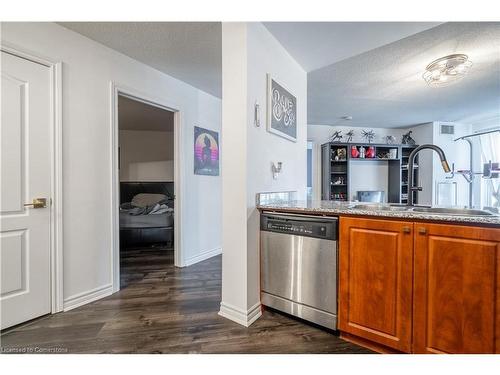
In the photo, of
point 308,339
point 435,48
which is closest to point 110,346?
point 308,339

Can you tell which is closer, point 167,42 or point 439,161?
point 167,42

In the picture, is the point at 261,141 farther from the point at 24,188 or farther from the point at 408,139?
the point at 408,139

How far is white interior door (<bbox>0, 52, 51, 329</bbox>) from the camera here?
5.33 ft

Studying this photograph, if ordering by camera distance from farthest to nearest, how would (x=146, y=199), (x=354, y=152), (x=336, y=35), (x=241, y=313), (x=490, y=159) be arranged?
1. (x=354, y=152)
2. (x=146, y=199)
3. (x=490, y=159)
4. (x=336, y=35)
5. (x=241, y=313)

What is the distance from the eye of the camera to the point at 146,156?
5.45 meters

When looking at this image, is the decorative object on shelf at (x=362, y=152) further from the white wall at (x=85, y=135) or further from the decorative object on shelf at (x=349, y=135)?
the white wall at (x=85, y=135)

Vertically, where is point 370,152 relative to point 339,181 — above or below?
above

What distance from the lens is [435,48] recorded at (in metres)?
2.25

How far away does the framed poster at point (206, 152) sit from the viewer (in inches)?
124

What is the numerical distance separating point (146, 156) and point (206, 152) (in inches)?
111

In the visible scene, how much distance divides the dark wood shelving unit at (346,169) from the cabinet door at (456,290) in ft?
12.5

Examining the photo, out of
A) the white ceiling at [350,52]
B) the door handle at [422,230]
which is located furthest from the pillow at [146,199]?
the door handle at [422,230]

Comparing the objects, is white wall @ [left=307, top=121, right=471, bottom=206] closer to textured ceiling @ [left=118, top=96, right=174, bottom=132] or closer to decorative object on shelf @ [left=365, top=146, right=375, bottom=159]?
decorative object on shelf @ [left=365, top=146, right=375, bottom=159]

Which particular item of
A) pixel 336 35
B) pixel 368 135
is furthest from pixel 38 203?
pixel 368 135
